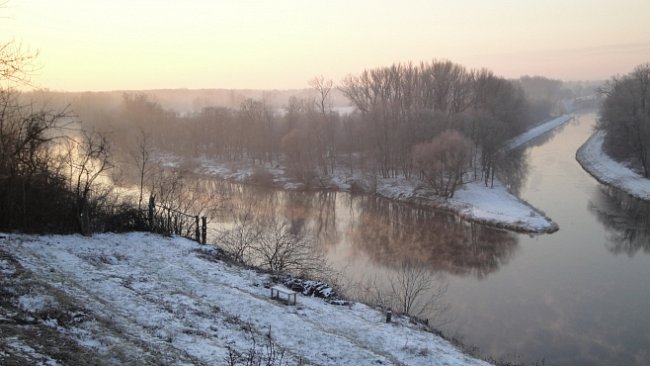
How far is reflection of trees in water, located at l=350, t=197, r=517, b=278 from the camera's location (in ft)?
78.3

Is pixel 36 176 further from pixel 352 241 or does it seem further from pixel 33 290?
pixel 352 241

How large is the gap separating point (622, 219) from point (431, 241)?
12.9 m

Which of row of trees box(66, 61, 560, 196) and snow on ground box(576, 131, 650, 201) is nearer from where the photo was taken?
snow on ground box(576, 131, 650, 201)

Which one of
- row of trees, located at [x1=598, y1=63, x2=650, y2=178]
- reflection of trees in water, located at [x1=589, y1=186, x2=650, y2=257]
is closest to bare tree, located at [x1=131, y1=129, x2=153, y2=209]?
reflection of trees in water, located at [x1=589, y1=186, x2=650, y2=257]

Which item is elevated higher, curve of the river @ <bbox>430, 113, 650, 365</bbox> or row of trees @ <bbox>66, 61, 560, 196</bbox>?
row of trees @ <bbox>66, 61, 560, 196</bbox>

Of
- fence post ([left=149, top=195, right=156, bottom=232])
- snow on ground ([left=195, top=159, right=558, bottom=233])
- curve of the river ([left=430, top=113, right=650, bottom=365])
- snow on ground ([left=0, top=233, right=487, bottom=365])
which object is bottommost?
curve of the river ([left=430, top=113, right=650, bottom=365])

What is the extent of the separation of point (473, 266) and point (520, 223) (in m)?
8.61

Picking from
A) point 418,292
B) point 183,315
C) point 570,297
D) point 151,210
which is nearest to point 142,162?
point 151,210

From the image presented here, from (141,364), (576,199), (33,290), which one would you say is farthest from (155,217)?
(576,199)

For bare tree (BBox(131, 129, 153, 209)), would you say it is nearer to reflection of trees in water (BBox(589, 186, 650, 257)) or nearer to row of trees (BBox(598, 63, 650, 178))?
reflection of trees in water (BBox(589, 186, 650, 257))

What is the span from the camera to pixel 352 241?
1078 inches

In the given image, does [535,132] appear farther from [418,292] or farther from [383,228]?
[418,292]

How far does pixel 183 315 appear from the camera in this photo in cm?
985

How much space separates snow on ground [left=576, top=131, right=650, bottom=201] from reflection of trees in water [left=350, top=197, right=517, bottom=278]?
15850 millimetres
